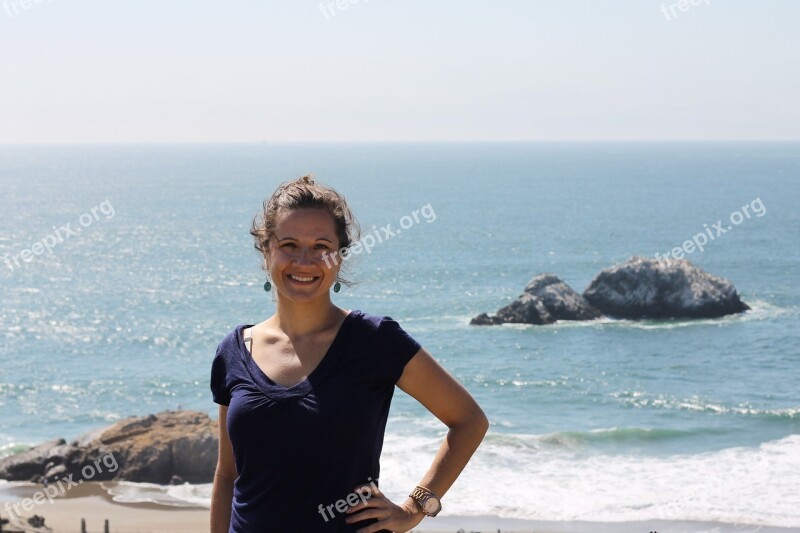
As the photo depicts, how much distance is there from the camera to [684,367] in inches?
1965

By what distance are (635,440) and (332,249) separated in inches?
1419

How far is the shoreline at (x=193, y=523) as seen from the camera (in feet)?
90.1

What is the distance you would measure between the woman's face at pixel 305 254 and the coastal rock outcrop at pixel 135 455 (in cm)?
2889

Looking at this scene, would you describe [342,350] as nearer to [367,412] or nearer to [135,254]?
[367,412]

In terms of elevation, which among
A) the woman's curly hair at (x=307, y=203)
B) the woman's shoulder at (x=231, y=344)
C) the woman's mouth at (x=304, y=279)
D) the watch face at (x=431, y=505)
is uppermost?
the woman's curly hair at (x=307, y=203)

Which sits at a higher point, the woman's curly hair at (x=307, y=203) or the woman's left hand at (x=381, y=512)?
the woman's curly hair at (x=307, y=203)

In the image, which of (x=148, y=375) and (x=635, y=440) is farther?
(x=148, y=375)

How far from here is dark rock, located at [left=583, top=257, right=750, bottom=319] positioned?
196ft

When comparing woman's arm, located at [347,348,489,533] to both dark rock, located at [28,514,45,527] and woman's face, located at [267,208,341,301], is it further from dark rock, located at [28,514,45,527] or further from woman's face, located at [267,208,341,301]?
dark rock, located at [28,514,45,527]

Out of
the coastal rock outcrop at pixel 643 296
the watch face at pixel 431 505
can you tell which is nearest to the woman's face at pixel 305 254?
the watch face at pixel 431 505

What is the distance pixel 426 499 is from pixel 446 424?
31cm

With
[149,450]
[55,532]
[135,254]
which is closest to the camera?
[55,532]

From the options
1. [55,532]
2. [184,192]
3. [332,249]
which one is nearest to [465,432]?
[332,249]

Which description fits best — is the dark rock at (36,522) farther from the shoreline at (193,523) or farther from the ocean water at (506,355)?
the ocean water at (506,355)
